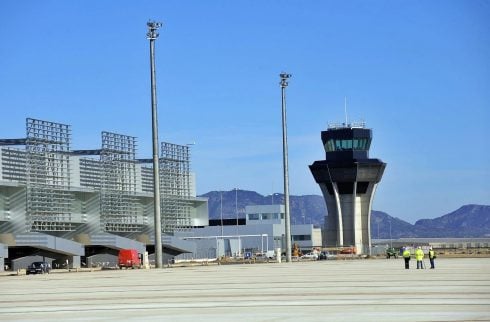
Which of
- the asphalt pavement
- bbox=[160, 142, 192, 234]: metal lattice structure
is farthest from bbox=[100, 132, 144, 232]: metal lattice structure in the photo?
the asphalt pavement

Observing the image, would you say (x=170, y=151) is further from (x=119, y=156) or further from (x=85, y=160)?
(x=85, y=160)

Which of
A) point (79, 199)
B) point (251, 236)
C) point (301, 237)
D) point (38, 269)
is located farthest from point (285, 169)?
point (301, 237)

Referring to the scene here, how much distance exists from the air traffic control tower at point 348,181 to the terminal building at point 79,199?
71.7 feet

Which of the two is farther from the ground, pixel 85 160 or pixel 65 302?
pixel 85 160

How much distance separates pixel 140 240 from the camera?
436 feet

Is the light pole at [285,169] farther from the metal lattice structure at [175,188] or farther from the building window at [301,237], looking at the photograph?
the building window at [301,237]

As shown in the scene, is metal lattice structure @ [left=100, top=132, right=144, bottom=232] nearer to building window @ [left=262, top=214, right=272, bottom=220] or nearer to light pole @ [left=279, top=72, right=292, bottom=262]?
light pole @ [left=279, top=72, right=292, bottom=262]

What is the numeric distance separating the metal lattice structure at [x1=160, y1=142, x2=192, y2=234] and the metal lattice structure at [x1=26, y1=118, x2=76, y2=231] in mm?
30090

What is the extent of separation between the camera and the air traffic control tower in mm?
134250

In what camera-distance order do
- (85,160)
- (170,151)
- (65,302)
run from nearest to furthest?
(65,302) < (85,160) < (170,151)

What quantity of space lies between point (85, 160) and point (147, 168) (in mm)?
20972

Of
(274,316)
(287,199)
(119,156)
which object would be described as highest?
(119,156)

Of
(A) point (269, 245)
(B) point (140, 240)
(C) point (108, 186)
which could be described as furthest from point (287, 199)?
(A) point (269, 245)

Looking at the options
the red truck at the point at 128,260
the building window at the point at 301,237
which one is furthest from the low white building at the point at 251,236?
the red truck at the point at 128,260
